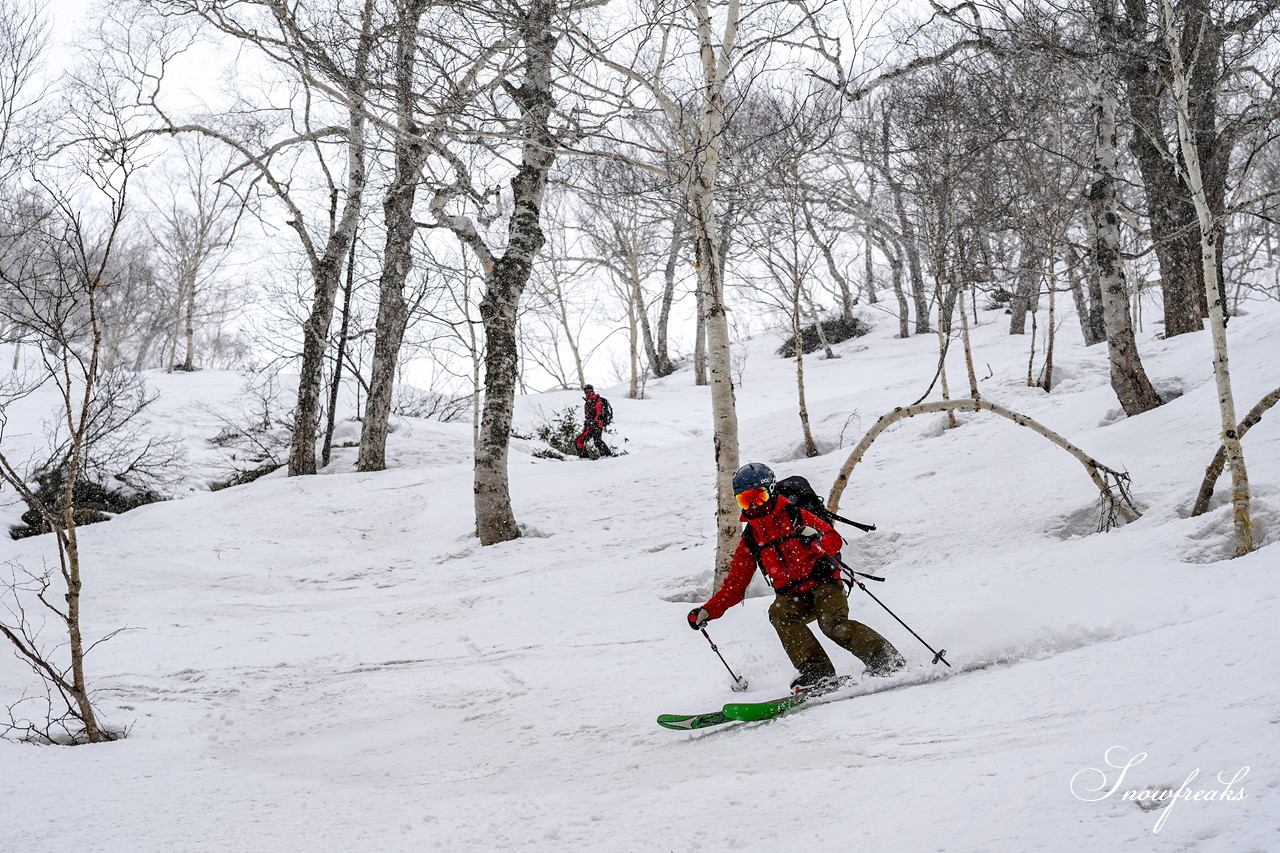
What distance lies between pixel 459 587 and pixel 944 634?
17.2 ft

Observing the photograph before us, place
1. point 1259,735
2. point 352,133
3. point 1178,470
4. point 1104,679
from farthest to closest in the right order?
1. point 352,133
2. point 1178,470
3. point 1104,679
4. point 1259,735

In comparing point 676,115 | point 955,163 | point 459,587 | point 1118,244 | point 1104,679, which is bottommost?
point 459,587

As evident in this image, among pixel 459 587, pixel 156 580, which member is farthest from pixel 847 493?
pixel 156 580

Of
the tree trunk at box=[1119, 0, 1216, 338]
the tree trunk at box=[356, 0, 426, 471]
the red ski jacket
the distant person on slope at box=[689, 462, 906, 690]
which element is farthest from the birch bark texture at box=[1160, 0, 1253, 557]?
the tree trunk at box=[356, 0, 426, 471]

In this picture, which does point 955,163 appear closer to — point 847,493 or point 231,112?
point 847,493

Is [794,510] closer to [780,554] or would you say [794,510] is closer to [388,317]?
[780,554]

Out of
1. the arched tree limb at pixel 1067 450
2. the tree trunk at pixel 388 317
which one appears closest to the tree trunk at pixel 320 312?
the tree trunk at pixel 388 317

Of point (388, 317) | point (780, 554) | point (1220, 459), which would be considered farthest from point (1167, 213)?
point (388, 317)

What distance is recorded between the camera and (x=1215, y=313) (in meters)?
4.39

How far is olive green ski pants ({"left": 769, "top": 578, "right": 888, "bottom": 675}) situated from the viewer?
4.06 m

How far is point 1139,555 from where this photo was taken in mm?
4703

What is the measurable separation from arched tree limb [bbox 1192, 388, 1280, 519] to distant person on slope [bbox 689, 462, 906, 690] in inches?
99.3

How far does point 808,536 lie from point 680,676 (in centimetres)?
132

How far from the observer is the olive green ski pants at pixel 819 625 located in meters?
4.06
